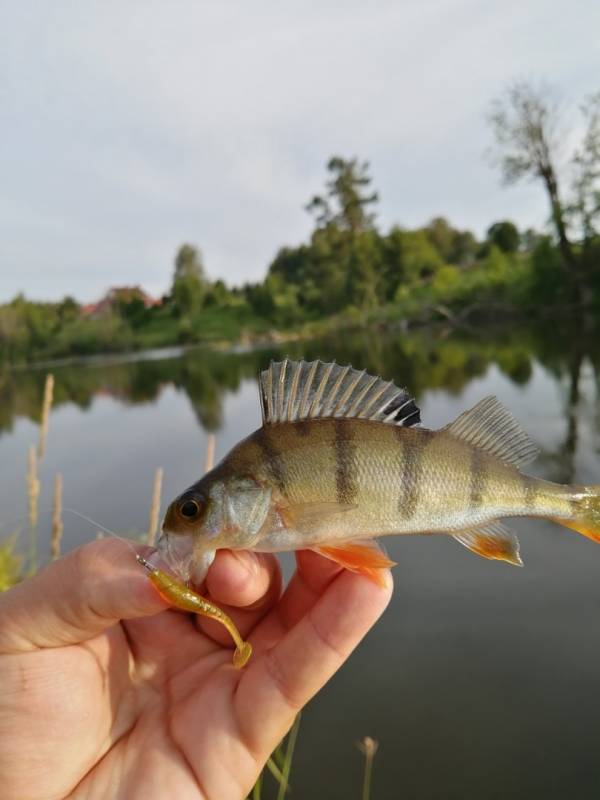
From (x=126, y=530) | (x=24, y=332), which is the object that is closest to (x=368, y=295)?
(x=24, y=332)

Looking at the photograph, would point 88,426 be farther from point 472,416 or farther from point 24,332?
point 24,332

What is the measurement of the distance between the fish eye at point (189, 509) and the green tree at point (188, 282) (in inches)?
2298

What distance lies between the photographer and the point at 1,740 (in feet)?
5.91

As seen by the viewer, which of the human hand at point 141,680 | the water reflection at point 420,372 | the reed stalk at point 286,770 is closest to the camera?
the human hand at point 141,680

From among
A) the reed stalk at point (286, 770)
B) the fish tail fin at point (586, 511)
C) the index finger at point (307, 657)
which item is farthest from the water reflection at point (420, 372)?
the index finger at point (307, 657)

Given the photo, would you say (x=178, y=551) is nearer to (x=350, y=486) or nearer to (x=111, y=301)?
(x=350, y=486)

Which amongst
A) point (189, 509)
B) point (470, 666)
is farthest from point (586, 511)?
point (470, 666)

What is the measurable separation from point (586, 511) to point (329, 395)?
1046mm

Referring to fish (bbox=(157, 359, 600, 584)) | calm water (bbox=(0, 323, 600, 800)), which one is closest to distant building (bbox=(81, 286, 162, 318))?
calm water (bbox=(0, 323, 600, 800))

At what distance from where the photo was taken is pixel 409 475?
1.86 metres

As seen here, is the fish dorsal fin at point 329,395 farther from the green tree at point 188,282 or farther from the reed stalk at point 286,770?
the green tree at point 188,282

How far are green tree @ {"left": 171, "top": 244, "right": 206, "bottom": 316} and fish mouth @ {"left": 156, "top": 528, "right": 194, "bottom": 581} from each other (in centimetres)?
5838

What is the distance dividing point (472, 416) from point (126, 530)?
283 inches

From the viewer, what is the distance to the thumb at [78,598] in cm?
161
